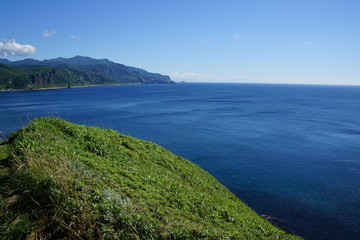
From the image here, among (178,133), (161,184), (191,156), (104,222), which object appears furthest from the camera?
(178,133)

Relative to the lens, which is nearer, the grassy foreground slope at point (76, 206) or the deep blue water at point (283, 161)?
the grassy foreground slope at point (76, 206)

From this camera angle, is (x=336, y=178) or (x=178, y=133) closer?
(x=336, y=178)

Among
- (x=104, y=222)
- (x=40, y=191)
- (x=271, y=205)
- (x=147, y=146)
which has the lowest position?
(x=271, y=205)

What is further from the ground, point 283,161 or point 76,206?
point 76,206

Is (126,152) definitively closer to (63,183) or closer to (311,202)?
(63,183)

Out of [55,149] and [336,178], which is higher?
[55,149]

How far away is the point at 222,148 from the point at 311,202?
20.2m

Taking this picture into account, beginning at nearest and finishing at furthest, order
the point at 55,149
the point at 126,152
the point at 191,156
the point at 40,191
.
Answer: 1. the point at 40,191
2. the point at 55,149
3. the point at 126,152
4. the point at 191,156

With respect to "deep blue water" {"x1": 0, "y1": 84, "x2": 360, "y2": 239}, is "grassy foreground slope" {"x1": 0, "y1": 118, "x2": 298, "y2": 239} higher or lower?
higher

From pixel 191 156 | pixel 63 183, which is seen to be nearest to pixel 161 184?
pixel 63 183

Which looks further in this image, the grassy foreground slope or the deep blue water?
the deep blue water

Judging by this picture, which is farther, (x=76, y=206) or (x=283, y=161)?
(x=283, y=161)

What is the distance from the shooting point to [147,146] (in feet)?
79.5

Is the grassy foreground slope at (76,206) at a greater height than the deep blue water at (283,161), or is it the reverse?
the grassy foreground slope at (76,206)
